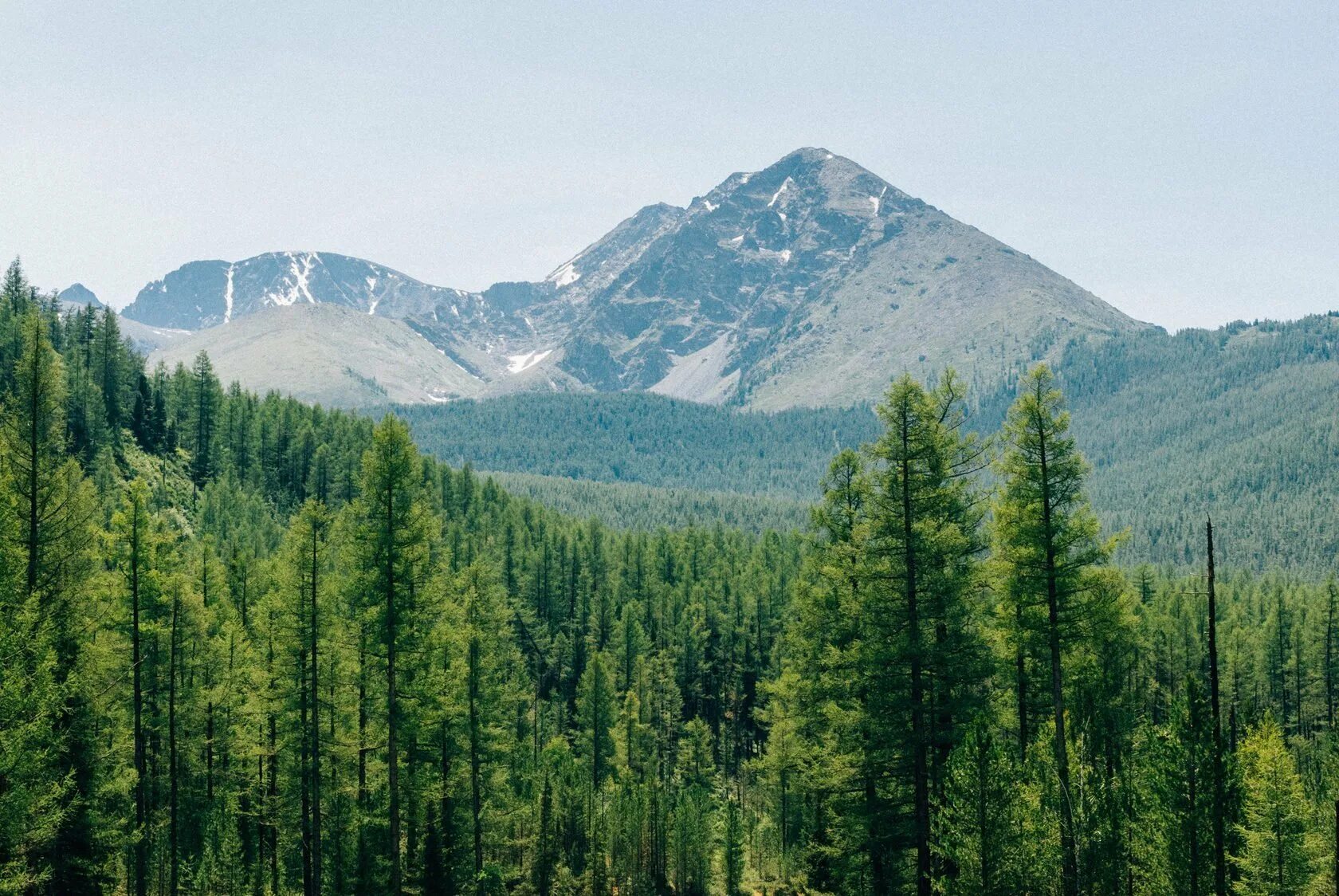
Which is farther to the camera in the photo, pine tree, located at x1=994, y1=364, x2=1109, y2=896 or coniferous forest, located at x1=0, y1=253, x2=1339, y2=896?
pine tree, located at x1=994, y1=364, x2=1109, y2=896

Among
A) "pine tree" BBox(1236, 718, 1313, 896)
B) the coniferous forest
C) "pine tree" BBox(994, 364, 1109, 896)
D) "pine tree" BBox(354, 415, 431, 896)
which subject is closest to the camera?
the coniferous forest

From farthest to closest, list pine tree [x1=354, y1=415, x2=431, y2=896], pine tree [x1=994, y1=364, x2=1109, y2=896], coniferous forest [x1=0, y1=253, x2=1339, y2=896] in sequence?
pine tree [x1=354, y1=415, x2=431, y2=896]
pine tree [x1=994, y1=364, x2=1109, y2=896]
coniferous forest [x1=0, y1=253, x2=1339, y2=896]

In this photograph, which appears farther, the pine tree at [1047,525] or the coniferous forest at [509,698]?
the pine tree at [1047,525]

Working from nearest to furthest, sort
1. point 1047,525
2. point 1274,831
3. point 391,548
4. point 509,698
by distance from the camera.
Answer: point 1047,525 < point 391,548 < point 1274,831 < point 509,698

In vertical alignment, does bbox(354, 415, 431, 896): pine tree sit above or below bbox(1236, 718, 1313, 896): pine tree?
above

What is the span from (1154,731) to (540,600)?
281ft

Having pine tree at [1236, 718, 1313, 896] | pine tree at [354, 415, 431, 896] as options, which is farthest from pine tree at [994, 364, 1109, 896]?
pine tree at [354, 415, 431, 896]

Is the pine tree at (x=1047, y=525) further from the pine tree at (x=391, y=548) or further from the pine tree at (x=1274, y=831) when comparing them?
the pine tree at (x=391, y=548)

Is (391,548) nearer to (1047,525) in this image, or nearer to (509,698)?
(1047,525)

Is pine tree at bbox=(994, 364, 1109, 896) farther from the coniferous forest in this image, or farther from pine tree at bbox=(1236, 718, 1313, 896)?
pine tree at bbox=(1236, 718, 1313, 896)

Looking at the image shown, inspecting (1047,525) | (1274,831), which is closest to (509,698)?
(1047,525)

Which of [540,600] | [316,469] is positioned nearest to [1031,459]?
[540,600]

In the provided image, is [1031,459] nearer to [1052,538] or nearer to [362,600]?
[1052,538]

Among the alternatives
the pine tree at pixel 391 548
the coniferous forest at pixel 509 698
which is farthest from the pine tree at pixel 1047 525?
the pine tree at pixel 391 548
